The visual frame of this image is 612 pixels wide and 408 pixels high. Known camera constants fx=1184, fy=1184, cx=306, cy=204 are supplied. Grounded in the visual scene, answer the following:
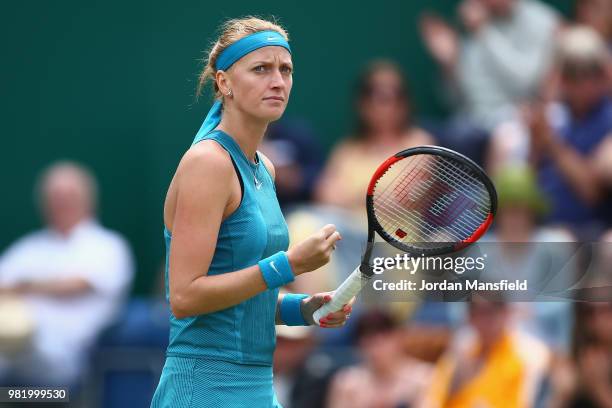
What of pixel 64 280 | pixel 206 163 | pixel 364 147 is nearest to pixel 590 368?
pixel 364 147

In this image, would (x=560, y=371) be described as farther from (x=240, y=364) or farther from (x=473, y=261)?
(x=240, y=364)

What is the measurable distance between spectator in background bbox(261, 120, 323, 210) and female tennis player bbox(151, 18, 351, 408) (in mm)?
3781

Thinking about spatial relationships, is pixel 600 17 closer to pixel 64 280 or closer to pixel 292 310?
pixel 64 280

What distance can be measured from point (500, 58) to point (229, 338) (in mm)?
4708

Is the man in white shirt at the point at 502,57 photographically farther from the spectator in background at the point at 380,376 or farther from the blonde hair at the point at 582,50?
the spectator in background at the point at 380,376

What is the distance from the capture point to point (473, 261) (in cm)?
471

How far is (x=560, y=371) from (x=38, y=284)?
3.17m

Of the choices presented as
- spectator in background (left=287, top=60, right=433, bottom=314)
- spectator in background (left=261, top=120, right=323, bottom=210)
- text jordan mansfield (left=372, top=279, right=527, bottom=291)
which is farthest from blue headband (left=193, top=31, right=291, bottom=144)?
spectator in background (left=261, top=120, right=323, bottom=210)

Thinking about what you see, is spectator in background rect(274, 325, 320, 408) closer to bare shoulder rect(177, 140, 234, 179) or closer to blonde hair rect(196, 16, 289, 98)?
blonde hair rect(196, 16, 289, 98)

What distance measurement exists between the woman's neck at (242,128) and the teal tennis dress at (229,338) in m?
0.04

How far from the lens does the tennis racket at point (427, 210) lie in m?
3.51

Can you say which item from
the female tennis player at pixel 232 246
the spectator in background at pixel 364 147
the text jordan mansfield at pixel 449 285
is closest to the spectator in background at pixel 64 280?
the spectator in background at pixel 364 147

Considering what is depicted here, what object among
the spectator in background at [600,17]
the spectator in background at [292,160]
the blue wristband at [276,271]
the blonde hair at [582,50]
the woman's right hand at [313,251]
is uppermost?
the spectator in background at [600,17]

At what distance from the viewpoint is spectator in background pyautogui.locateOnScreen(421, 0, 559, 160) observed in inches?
301
